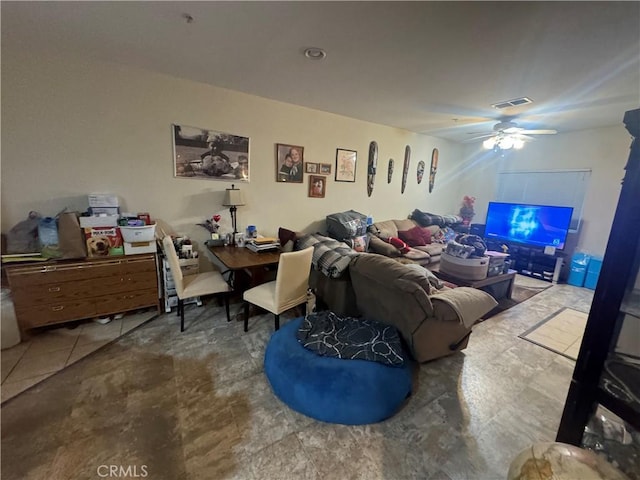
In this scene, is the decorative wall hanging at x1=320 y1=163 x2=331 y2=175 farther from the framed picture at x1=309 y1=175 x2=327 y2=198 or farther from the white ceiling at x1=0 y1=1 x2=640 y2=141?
the white ceiling at x1=0 y1=1 x2=640 y2=141

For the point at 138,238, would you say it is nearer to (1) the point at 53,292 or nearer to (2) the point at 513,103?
(1) the point at 53,292

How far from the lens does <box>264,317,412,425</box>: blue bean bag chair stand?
1.59 metres

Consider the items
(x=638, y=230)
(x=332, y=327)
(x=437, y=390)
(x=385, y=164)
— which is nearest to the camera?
(x=638, y=230)

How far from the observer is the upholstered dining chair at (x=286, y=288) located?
7.16 feet

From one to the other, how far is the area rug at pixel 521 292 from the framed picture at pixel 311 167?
2.96m

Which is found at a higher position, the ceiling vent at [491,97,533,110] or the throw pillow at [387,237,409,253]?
the ceiling vent at [491,97,533,110]

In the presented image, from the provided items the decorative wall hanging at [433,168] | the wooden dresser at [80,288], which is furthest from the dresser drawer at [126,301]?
the decorative wall hanging at [433,168]

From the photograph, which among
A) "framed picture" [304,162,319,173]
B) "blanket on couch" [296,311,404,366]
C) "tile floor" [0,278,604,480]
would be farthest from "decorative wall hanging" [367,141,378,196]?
"tile floor" [0,278,604,480]

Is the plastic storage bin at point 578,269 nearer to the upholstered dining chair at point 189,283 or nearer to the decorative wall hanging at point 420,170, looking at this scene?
the decorative wall hanging at point 420,170

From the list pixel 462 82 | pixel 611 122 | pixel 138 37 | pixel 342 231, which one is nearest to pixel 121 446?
pixel 138 37

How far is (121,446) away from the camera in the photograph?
1.43m

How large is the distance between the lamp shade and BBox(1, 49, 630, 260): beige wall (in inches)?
7.8

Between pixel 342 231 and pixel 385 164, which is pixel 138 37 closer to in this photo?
pixel 342 231

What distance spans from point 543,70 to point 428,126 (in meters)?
2.23
